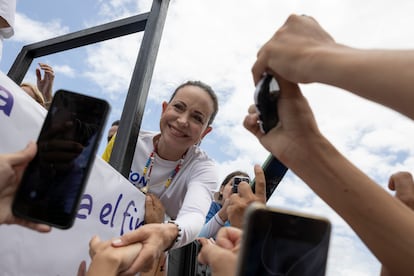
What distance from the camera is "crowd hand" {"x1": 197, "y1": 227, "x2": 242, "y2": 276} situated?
0.46m

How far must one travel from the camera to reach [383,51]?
0.43m

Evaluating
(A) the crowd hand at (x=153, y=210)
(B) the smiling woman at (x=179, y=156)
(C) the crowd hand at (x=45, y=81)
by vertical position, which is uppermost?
(C) the crowd hand at (x=45, y=81)

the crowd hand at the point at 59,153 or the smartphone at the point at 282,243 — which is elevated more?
the crowd hand at the point at 59,153

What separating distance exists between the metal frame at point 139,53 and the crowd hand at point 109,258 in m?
0.71

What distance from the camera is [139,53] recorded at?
1.50 metres

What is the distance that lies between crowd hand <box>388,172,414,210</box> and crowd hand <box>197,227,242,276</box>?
19.4 inches

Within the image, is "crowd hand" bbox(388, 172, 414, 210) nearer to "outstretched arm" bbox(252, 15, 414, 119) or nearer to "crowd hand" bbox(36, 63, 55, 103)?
"outstretched arm" bbox(252, 15, 414, 119)

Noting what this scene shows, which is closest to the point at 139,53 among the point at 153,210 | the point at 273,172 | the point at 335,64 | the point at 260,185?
the point at 153,210

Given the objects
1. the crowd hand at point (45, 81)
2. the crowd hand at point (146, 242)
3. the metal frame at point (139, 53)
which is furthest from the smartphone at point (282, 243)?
the crowd hand at point (45, 81)

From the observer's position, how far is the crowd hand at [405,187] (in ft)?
2.63

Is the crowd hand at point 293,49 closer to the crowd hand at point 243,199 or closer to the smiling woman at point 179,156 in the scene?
the crowd hand at point 243,199

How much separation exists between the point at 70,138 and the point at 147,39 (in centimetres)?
104

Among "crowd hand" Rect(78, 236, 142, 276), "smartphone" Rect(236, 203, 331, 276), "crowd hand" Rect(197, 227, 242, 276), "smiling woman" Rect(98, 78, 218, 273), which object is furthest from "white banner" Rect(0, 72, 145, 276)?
"smartphone" Rect(236, 203, 331, 276)

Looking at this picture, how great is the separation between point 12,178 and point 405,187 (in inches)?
30.9
